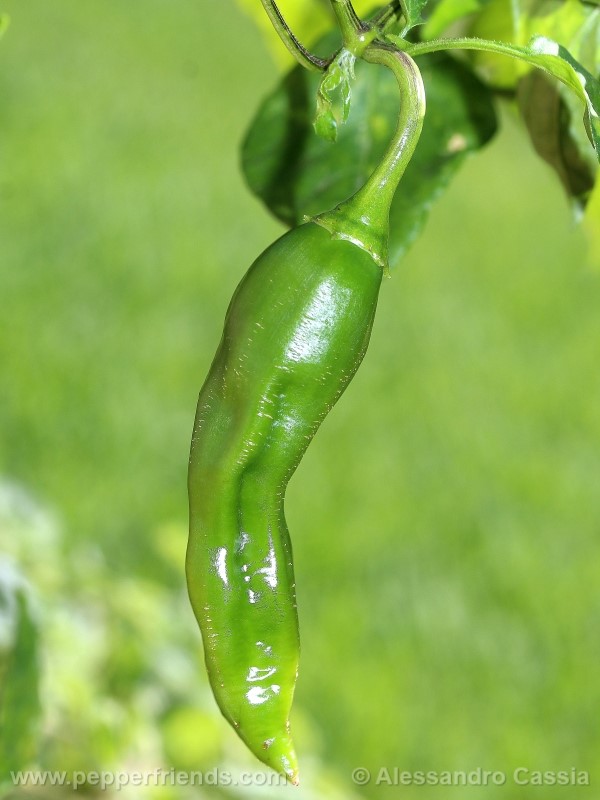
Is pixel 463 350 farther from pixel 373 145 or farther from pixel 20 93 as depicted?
pixel 373 145

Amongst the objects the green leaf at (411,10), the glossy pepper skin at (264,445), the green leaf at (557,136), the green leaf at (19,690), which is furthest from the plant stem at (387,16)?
the green leaf at (19,690)

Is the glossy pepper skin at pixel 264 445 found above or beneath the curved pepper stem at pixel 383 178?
beneath

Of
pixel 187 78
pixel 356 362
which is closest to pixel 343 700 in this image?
pixel 356 362

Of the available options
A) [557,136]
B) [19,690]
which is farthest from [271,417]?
[19,690]

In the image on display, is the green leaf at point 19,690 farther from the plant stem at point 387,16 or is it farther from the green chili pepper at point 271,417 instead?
the plant stem at point 387,16

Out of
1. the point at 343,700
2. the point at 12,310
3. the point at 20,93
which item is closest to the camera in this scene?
the point at 343,700
